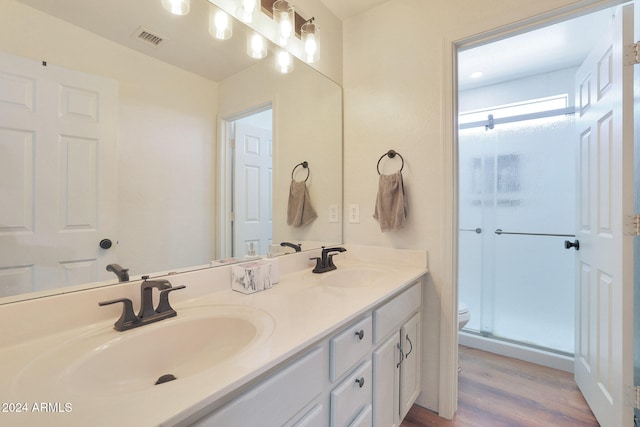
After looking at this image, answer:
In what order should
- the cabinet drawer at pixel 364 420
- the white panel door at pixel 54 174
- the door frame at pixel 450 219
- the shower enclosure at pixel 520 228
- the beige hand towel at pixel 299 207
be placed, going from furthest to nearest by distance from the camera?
1. the shower enclosure at pixel 520 228
2. the beige hand towel at pixel 299 207
3. the door frame at pixel 450 219
4. the cabinet drawer at pixel 364 420
5. the white panel door at pixel 54 174

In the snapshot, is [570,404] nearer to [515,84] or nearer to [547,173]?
[547,173]

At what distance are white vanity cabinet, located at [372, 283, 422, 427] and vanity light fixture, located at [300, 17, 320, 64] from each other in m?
1.43

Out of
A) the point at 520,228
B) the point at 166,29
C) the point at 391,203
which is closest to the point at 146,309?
the point at 166,29

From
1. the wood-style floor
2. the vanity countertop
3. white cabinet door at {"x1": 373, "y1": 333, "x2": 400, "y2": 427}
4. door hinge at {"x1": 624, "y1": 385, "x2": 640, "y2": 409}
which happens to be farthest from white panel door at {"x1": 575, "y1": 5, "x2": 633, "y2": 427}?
the vanity countertop

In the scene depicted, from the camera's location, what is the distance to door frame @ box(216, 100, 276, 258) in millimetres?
1265

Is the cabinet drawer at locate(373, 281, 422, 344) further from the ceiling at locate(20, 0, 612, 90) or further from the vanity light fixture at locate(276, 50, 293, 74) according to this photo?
the vanity light fixture at locate(276, 50, 293, 74)

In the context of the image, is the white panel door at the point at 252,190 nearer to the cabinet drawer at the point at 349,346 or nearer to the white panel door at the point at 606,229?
the cabinet drawer at the point at 349,346

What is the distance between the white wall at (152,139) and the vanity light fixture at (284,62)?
482mm

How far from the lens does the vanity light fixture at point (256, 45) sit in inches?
53.4

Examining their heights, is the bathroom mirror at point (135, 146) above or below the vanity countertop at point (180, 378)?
above

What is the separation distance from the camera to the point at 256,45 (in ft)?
4.54

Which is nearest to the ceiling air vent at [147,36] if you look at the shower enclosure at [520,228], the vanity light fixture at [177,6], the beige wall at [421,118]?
the vanity light fixture at [177,6]

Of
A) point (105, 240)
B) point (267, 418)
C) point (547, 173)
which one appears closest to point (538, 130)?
point (547, 173)

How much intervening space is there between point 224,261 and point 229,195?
1.01ft
